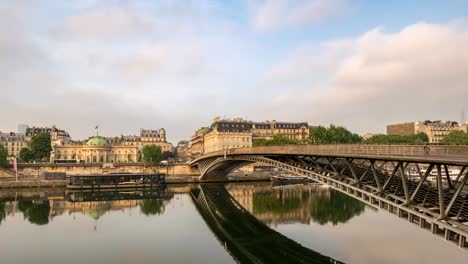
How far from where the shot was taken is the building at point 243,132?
415 ft

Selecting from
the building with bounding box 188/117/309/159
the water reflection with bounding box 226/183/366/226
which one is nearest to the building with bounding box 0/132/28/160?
the building with bounding box 188/117/309/159

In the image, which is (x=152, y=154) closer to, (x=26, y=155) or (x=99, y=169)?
(x=99, y=169)

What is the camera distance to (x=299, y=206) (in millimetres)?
49906

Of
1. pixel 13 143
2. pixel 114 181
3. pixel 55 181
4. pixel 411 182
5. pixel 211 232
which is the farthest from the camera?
pixel 13 143

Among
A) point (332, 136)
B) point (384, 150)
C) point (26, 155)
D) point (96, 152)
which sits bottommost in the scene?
point (384, 150)

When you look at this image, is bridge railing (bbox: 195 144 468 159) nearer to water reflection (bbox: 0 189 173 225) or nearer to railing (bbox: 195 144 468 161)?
railing (bbox: 195 144 468 161)

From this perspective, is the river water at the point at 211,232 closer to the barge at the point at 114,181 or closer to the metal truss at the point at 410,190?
Answer: the metal truss at the point at 410,190

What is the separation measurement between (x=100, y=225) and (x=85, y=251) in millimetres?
11050

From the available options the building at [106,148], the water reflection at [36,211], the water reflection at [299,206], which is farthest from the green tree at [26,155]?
the water reflection at [299,206]

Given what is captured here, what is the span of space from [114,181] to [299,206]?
42072mm

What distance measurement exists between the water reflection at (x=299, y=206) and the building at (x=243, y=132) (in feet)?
189

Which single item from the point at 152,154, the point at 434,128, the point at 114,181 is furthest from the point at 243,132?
the point at 434,128

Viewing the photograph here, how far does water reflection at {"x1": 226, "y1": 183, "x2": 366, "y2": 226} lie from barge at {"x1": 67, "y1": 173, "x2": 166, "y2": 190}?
61.8ft

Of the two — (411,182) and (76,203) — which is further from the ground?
(411,182)
